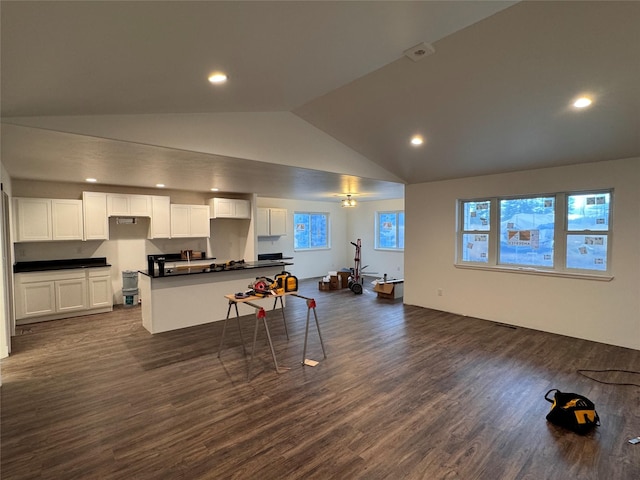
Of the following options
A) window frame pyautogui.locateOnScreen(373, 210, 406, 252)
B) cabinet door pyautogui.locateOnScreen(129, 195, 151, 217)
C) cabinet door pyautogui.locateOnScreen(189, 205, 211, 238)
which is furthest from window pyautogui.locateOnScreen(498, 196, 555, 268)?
cabinet door pyautogui.locateOnScreen(129, 195, 151, 217)

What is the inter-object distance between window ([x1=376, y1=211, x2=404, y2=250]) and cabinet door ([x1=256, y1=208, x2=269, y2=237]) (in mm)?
3603

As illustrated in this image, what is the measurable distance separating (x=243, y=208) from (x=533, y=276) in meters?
5.74

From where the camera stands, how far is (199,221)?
23.1 feet

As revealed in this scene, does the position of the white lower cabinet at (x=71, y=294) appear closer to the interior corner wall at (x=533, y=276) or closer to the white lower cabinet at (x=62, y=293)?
the white lower cabinet at (x=62, y=293)

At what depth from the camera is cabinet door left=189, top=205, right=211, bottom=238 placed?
6.93 m

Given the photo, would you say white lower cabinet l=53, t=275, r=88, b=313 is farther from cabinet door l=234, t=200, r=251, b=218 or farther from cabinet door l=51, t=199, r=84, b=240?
cabinet door l=234, t=200, r=251, b=218

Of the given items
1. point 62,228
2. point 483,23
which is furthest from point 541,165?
point 62,228

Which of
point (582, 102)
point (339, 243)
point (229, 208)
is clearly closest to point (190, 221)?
point (229, 208)

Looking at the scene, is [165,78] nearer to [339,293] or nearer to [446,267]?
[446,267]

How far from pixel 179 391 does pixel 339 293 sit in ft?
16.0

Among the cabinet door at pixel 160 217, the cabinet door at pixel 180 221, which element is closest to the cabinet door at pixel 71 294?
the cabinet door at pixel 160 217

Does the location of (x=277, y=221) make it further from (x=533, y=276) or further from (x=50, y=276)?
(x=533, y=276)

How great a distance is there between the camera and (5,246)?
13.3ft

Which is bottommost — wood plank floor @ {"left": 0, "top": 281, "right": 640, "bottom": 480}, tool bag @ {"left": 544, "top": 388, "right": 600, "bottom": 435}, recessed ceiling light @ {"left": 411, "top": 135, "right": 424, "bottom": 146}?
wood plank floor @ {"left": 0, "top": 281, "right": 640, "bottom": 480}
